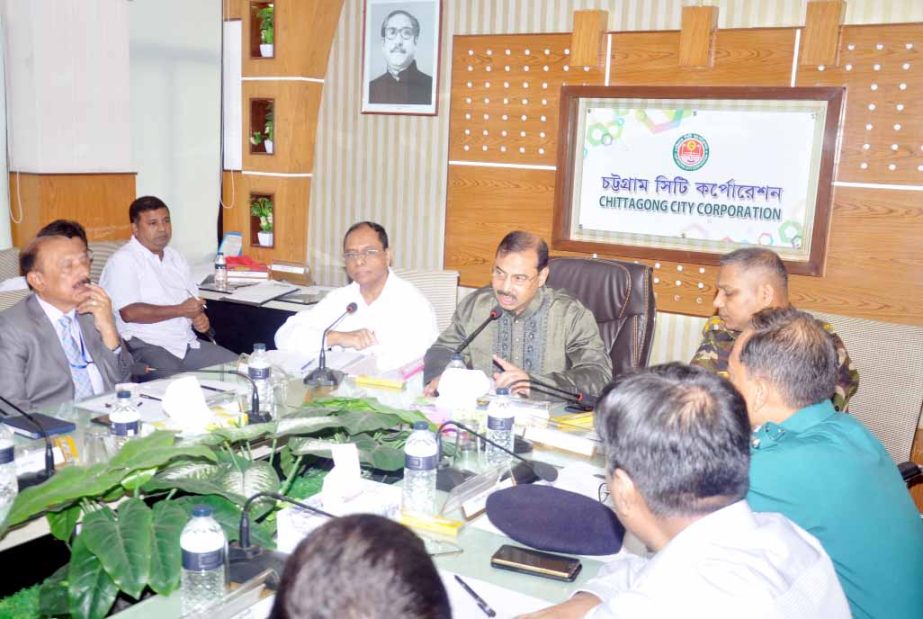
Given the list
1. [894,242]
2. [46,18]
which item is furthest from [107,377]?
[894,242]

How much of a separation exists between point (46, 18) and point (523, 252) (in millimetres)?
2925

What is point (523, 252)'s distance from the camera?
9.84 ft

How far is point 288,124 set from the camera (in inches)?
200

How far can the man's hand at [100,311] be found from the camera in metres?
2.95

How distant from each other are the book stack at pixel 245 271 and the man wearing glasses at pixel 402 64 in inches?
47.9

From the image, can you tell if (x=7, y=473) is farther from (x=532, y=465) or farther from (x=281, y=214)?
(x=281, y=214)

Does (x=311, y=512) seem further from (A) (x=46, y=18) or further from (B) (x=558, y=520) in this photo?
(A) (x=46, y=18)

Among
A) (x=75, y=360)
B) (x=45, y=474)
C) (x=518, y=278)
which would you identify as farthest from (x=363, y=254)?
(x=45, y=474)

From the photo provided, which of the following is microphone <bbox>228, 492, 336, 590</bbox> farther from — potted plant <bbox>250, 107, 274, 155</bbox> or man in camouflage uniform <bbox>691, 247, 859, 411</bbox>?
potted plant <bbox>250, 107, 274, 155</bbox>

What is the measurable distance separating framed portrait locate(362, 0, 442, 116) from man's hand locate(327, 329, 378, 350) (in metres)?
1.93

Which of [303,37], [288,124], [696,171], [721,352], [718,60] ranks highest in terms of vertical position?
[303,37]

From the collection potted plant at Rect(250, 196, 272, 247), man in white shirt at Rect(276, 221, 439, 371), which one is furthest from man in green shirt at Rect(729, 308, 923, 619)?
potted plant at Rect(250, 196, 272, 247)

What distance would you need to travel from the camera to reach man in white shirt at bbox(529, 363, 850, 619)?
119 centimetres

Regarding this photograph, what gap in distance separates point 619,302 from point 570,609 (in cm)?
187
